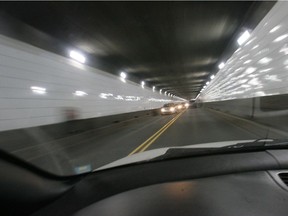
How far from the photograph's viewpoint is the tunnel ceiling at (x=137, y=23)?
12.8 m

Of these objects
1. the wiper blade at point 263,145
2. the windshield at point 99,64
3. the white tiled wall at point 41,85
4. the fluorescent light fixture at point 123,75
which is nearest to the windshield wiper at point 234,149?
the wiper blade at point 263,145

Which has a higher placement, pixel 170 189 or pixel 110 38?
pixel 110 38

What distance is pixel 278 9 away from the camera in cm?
1264

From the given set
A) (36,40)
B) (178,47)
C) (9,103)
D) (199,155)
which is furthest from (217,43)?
(199,155)

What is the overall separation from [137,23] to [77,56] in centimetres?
534

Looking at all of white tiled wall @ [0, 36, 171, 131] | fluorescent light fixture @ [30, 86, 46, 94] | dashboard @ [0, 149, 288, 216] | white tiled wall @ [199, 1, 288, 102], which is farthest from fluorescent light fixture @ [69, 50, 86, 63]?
dashboard @ [0, 149, 288, 216]

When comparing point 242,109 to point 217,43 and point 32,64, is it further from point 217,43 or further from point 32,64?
point 32,64

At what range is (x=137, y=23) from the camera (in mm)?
15297

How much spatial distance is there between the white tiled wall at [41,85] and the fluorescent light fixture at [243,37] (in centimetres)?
939

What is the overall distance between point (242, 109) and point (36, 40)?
44.4 ft

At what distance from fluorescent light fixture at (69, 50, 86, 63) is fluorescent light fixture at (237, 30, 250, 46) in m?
9.31

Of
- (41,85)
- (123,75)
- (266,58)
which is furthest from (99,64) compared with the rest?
(266,58)

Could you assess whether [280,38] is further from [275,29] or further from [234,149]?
[234,149]

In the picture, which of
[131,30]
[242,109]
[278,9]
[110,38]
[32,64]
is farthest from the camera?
[242,109]
